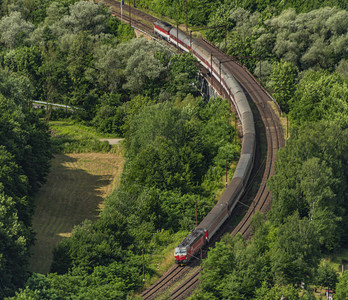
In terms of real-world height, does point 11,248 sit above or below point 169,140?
below

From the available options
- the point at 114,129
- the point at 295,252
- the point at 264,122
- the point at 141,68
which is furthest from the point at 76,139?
the point at 295,252

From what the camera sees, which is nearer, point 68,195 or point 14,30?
point 68,195

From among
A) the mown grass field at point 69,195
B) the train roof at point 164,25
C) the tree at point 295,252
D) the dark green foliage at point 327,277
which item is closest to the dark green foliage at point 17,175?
the mown grass field at point 69,195

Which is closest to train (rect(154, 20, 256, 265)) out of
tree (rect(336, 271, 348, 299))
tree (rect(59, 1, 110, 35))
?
tree (rect(59, 1, 110, 35))

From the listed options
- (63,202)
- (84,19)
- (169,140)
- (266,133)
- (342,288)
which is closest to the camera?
(342,288)

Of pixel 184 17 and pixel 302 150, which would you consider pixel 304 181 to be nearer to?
pixel 302 150

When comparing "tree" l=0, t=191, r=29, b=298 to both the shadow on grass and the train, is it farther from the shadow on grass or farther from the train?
the train

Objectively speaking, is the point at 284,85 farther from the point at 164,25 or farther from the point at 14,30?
the point at 14,30
